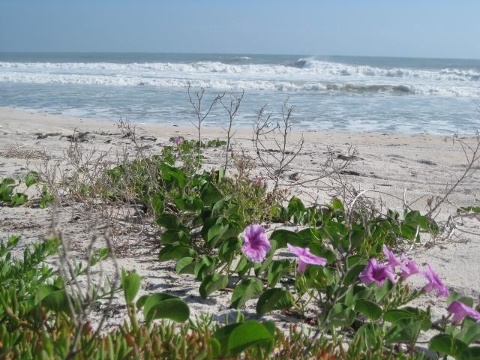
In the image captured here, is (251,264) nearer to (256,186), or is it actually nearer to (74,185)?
(256,186)

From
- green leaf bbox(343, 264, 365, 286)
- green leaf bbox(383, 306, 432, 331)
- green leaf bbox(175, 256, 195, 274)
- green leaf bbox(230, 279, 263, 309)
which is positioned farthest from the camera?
green leaf bbox(175, 256, 195, 274)

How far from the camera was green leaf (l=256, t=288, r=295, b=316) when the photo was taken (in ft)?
6.87

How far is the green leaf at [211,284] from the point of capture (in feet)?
7.28

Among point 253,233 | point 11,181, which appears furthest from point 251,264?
point 11,181

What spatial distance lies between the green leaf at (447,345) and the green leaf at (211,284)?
0.77m

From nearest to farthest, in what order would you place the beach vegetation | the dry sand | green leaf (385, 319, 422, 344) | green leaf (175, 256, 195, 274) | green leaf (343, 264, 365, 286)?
green leaf (385, 319, 422, 344) < green leaf (343, 264, 365, 286) < green leaf (175, 256, 195, 274) < the dry sand < the beach vegetation

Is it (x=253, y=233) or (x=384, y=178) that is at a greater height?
(x=253, y=233)

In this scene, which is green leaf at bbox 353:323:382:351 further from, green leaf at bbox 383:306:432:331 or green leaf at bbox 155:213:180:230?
green leaf at bbox 155:213:180:230

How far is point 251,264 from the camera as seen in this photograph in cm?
238

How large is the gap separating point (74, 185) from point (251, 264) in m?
1.55

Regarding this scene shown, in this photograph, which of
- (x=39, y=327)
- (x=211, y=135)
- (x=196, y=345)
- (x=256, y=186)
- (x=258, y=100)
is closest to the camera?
(x=196, y=345)

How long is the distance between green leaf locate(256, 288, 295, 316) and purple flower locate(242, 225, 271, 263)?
0.15 m

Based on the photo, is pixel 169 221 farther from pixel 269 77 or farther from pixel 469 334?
pixel 269 77

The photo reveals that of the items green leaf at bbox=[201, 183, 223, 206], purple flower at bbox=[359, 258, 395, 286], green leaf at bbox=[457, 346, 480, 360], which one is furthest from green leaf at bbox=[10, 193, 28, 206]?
green leaf at bbox=[457, 346, 480, 360]
